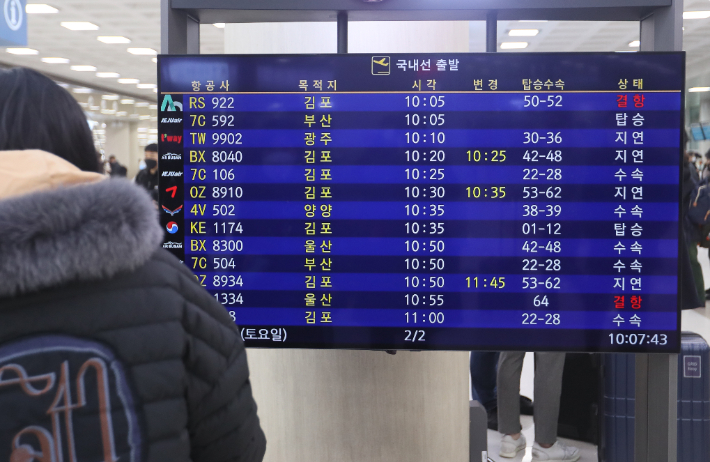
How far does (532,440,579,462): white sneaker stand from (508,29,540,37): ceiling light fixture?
334 inches

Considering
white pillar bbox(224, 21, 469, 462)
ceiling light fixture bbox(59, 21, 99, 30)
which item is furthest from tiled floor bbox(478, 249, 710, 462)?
ceiling light fixture bbox(59, 21, 99, 30)

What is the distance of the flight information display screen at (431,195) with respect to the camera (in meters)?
1.87

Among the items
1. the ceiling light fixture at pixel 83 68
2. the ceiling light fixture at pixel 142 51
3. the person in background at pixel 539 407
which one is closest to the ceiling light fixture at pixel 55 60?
the ceiling light fixture at pixel 83 68

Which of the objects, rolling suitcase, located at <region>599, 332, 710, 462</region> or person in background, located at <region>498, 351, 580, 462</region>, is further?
person in background, located at <region>498, 351, 580, 462</region>

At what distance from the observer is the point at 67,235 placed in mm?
938

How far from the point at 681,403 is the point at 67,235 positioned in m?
3.13

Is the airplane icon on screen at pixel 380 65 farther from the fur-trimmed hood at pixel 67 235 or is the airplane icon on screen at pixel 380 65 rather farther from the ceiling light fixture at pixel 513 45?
the ceiling light fixture at pixel 513 45

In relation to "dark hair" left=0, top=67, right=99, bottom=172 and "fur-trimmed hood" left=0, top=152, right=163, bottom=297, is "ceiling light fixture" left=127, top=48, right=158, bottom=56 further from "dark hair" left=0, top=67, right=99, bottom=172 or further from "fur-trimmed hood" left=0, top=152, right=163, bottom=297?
"fur-trimmed hood" left=0, top=152, right=163, bottom=297

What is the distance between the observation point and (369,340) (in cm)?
192

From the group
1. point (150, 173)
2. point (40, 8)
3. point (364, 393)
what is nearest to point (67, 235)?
point (364, 393)

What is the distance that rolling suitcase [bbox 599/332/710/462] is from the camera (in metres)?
3.09

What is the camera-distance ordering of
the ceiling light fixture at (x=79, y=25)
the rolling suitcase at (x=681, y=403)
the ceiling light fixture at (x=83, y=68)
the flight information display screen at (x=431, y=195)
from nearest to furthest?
the flight information display screen at (x=431, y=195) < the rolling suitcase at (x=681, y=403) < the ceiling light fixture at (x=79, y=25) < the ceiling light fixture at (x=83, y=68)

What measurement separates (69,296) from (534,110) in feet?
4.61

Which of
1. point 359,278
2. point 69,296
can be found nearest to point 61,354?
point 69,296
